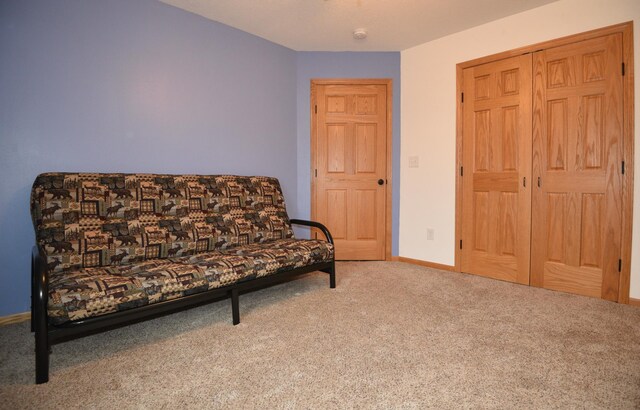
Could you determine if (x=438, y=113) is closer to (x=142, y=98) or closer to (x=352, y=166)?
(x=352, y=166)

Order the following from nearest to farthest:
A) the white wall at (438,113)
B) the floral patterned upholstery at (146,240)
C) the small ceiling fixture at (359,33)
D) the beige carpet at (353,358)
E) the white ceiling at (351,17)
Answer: the beige carpet at (353,358)
the floral patterned upholstery at (146,240)
the white ceiling at (351,17)
the white wall at (438,113)
the small ceiling fixture at (359,33)

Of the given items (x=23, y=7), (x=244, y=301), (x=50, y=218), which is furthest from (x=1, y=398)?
(x=23, y=7)

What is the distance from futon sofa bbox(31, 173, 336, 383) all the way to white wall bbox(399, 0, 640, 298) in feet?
4.74

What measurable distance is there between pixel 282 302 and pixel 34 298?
4.97 feet

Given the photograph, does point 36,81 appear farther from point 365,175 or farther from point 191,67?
point 365,175

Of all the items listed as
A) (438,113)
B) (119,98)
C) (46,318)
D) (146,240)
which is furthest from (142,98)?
(438,113)

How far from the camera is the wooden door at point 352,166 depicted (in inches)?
156

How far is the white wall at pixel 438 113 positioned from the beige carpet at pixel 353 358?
1.25 metres

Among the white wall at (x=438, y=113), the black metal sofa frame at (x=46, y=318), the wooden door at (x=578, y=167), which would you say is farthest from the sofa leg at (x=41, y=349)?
the wooden door at (x=578, y=167)

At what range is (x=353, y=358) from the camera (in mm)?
1712

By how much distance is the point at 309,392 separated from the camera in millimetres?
1433

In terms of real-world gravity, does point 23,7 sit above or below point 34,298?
above

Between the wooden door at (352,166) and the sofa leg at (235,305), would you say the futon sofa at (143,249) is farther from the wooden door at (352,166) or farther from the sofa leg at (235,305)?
the wooden door at (352,166)

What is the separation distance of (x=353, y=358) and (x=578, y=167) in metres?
2.49
